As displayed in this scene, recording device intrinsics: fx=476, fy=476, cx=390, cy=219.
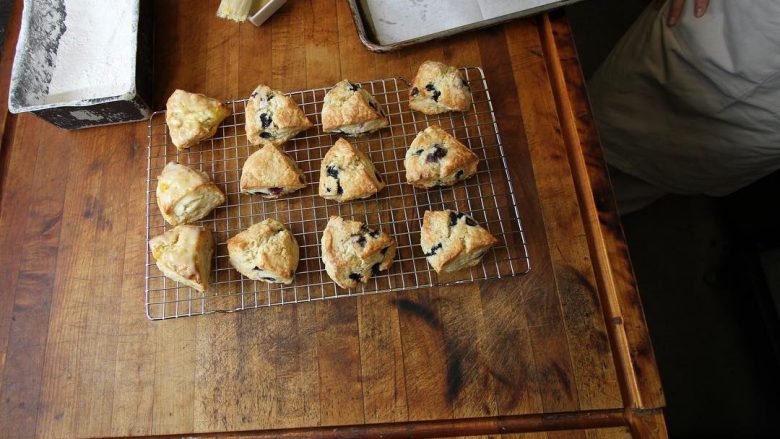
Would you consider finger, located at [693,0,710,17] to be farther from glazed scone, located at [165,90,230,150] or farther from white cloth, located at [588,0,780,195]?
glazed scone, located at [165,90,230,150]

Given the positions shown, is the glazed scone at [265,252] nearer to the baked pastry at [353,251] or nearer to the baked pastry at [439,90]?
the baked pastry at [353,251]

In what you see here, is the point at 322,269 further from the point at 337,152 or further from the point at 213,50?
the point at 213,50

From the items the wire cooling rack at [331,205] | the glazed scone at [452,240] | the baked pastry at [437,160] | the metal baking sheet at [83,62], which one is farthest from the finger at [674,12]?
the metal baking sheet at [83,62]

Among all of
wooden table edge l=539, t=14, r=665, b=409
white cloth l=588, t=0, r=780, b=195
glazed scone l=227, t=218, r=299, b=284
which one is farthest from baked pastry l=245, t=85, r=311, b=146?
white cloth l=588, t=0, r=780, b=195

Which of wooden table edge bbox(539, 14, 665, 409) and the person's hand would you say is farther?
the person's hand

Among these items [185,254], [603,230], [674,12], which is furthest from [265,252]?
[674,12]
